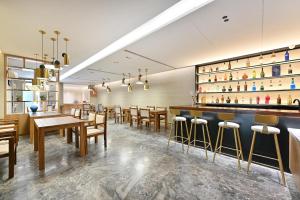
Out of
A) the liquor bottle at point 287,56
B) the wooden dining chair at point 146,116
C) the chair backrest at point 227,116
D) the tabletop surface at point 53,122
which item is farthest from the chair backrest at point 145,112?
the liquor bottle at point 287,56

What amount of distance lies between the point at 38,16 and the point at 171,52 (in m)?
2.88

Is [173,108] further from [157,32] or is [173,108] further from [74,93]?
[74,93]

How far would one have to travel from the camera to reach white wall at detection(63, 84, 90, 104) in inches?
491

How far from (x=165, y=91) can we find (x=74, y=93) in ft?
33.3

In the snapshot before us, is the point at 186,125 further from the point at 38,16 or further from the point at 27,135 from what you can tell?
the point at 27,135

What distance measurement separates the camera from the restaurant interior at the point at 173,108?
1.90m

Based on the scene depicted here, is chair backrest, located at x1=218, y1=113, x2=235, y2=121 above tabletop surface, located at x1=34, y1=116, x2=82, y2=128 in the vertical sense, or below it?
above

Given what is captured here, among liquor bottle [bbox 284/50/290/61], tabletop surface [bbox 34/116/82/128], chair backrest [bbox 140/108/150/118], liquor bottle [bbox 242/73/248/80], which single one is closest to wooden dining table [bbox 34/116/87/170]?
tabletop surface [bbox 34/116/82/128]

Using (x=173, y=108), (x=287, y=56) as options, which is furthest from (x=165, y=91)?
(x=287, y=56)

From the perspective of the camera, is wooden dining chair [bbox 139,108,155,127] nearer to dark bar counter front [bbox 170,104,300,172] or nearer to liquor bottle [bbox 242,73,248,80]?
dark bar counter front [bbox 170,104,300,172]

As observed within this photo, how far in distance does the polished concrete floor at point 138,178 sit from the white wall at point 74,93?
34.8 feet

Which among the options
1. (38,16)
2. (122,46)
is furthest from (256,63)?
(38,16)

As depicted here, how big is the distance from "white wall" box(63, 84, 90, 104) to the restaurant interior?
8541mm

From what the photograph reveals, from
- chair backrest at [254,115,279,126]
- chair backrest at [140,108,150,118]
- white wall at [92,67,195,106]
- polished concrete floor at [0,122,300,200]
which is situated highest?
white wall at [92,67,195,106]
